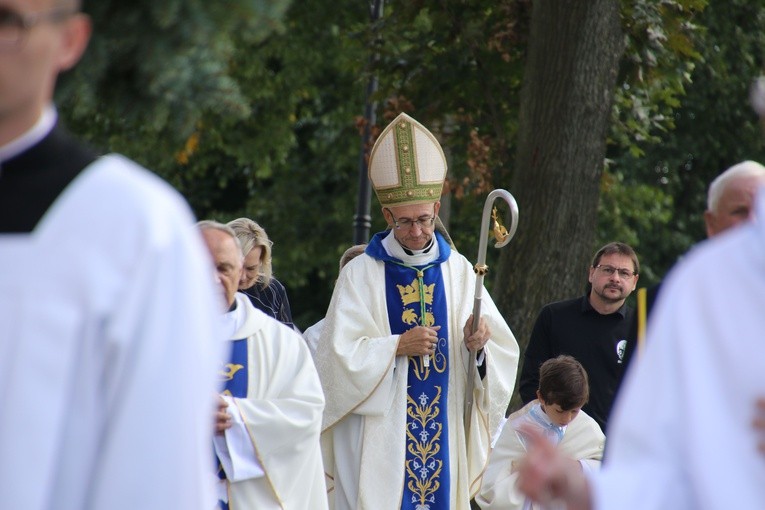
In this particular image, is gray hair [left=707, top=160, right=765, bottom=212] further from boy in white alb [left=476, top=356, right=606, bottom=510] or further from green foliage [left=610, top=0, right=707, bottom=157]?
green foliage [left=610, top=0, right=707, bottom=157]

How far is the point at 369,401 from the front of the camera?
27.7 feet

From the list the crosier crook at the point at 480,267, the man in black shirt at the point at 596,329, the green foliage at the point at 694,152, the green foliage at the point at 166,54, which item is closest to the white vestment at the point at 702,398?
the green foliage at the point at 166,54

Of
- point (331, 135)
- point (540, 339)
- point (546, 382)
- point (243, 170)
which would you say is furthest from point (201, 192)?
point (546, 382)

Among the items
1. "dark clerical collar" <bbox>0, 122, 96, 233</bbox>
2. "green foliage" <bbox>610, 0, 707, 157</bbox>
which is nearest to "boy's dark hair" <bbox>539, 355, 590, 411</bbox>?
"dark clerical collar" <bbox>0, 122, 96, 233</bbox>

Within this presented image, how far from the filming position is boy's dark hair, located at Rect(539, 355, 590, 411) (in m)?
7.10

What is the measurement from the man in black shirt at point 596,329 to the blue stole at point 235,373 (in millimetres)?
2711

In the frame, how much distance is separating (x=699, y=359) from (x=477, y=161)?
10121mm

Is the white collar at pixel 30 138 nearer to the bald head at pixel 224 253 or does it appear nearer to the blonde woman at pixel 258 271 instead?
the bald head at pixel 224 253

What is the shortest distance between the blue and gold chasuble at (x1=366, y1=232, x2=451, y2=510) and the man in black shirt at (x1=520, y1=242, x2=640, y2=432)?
0.55 meters

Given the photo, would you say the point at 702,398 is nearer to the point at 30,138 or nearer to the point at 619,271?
the point at 30,138

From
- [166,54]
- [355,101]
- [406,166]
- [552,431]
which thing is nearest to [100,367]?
[166,54]

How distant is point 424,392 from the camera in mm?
8547

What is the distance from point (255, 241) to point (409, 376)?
1179 millimetres

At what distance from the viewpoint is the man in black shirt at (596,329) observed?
8.67 m
